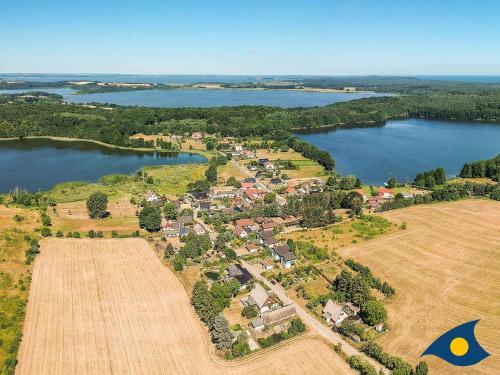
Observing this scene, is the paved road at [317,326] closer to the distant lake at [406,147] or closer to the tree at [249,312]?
the tree at [249,312]

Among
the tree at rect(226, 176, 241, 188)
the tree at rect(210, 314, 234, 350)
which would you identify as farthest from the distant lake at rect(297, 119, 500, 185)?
the tree at rect(210, 314, 234, 350)

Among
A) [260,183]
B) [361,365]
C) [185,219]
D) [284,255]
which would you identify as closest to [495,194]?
[260,183]

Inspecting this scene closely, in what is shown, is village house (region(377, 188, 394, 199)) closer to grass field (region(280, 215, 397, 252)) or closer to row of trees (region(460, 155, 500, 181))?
grass field (region(280, 215, 397, 252))

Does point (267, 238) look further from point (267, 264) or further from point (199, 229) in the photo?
point (199, 229)

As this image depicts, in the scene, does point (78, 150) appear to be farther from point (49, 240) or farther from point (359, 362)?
point (359, 362)

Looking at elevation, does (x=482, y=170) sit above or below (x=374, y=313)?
above

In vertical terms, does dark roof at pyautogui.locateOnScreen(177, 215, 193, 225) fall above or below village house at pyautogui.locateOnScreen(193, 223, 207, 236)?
above

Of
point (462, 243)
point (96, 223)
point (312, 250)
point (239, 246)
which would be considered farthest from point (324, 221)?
point (96, 223)
